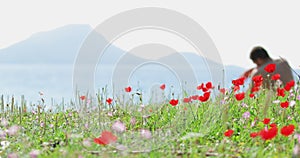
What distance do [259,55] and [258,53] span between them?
51 mm

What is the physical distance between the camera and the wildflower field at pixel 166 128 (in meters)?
3.54

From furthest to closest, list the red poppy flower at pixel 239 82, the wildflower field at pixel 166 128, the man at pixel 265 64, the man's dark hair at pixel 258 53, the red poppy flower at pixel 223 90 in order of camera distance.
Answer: the man's dark hair at pixel 258 53 < the man at pixel 265 64 < the red poppy flower at pixel 223 90 < the red poppy flower at pixel 239 82 < the wildflower field at pixel 166 128

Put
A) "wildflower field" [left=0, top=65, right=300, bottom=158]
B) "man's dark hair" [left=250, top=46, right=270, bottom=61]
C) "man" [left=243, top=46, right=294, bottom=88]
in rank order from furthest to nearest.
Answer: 1. "man's dark hair" [left=250, top=46, right=270, bottom=61]
2. "man" [left=243, top=46, right=294, bottom=88]
3. "wildflower field" [left=0, top=65, right=300, bottom=158]

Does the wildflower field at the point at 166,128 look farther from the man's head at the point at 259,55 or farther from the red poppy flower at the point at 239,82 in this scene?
the man's head at the point at 259,55

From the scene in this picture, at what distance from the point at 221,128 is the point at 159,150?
1.29 m

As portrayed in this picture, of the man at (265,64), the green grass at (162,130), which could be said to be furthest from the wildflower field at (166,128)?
the man at (265,64)

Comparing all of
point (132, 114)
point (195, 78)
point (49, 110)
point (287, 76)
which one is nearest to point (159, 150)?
point (195, 78)

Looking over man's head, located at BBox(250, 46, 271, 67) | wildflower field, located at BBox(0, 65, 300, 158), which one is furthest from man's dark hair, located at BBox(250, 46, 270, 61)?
wildflower field, located at BBox(0, 65, 300, 158)

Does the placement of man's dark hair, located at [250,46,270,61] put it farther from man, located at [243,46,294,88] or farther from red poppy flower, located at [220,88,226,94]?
red poppy flower, located at [220,88,226,94]

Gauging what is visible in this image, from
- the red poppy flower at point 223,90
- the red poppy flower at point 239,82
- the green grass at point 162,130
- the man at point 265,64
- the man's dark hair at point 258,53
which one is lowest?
the green grass at point 162,130

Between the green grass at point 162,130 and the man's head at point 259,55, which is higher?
the man's head at point 259,55

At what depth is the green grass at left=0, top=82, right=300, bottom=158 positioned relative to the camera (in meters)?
3.58

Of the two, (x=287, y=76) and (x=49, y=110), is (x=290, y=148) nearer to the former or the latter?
(x=49, y=110)

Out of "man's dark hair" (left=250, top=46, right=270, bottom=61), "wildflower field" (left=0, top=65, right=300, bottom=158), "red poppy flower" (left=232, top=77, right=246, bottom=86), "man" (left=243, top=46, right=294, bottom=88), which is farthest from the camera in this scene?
"man's dark hair" (left=250, top=46, right=270, bottom=61)
